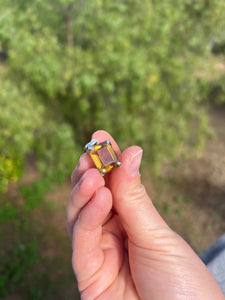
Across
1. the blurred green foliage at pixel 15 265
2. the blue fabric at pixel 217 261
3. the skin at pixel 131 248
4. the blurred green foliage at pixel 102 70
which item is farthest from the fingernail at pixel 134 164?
the blurred green foliage at pixel 15 265

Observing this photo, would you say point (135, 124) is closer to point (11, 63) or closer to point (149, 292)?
point (11, 63)

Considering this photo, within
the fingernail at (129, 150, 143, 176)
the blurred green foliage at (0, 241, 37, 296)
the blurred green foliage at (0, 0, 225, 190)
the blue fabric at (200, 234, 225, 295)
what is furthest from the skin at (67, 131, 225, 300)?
the blurred green foliage at (0, 241, 37, 296)

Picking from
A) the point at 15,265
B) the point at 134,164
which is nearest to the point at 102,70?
the point at 134,164

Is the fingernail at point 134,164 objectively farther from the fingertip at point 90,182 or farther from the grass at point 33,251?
the grass at point 33,251

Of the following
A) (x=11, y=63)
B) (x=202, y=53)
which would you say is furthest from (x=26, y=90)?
(x=202, y=53)

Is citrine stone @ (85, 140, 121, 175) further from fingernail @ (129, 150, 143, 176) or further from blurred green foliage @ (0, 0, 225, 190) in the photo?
blurred green foliage @ (0, 0, 225, 190)
